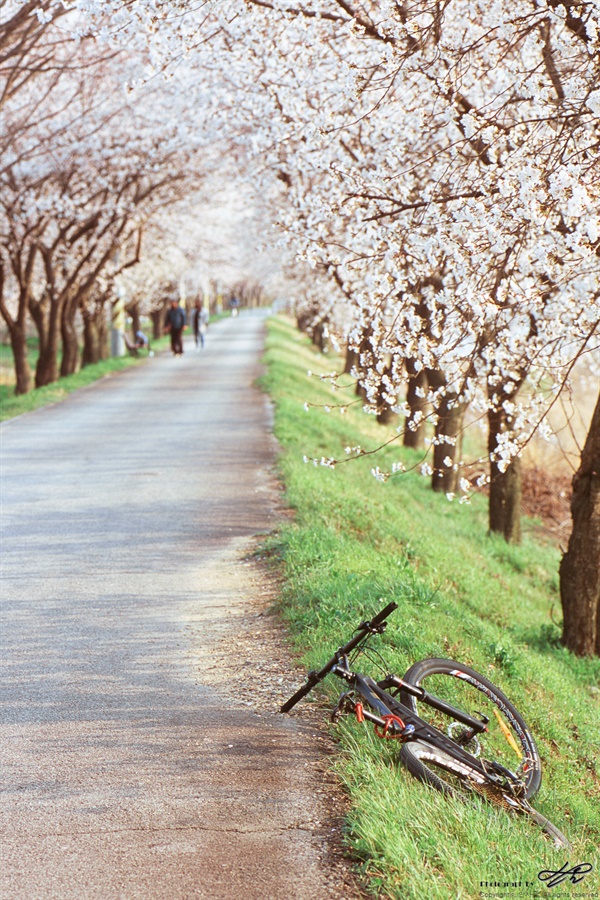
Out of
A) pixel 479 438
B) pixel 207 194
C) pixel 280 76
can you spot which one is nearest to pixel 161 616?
pixel 280 76

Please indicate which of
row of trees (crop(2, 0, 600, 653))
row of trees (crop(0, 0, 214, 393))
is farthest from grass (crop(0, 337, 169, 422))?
row of trees (crop(2, 0, 600, 653))

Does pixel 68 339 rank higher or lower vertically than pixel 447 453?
higher

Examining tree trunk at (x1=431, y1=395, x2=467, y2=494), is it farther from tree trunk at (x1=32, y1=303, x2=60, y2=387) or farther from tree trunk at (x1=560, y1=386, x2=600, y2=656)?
tree trunk at (x1=32, y1=303, x2=60, y2=387)

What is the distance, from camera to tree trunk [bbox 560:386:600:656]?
9.16 metres

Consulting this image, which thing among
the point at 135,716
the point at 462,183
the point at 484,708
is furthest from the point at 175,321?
the point at 135,716

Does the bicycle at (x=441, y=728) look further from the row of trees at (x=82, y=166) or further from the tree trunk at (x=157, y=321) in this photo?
the tree trunk at (x=157, y=321)

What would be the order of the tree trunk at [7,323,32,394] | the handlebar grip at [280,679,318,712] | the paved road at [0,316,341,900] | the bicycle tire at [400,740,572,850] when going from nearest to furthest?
1. the paved road at [0,316,341,900]
2. the bicycle tire at [400,740,572,850]
3. the handlebar grip at [280,679,318,712]
4. the tree trunk at [7,323,32,394]

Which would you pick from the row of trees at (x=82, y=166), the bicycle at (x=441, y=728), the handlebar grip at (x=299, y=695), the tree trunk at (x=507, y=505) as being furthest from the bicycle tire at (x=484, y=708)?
the row of trees at (x=82, y=166)

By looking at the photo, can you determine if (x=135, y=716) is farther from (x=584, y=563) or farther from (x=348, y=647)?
(x=584, y=563)

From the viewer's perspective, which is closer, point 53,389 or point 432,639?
point 432,639

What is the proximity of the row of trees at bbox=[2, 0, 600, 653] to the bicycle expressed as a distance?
1.96 meters

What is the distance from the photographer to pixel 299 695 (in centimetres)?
537

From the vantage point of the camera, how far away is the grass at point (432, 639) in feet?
13.5

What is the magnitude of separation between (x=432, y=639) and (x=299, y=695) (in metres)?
2.06
